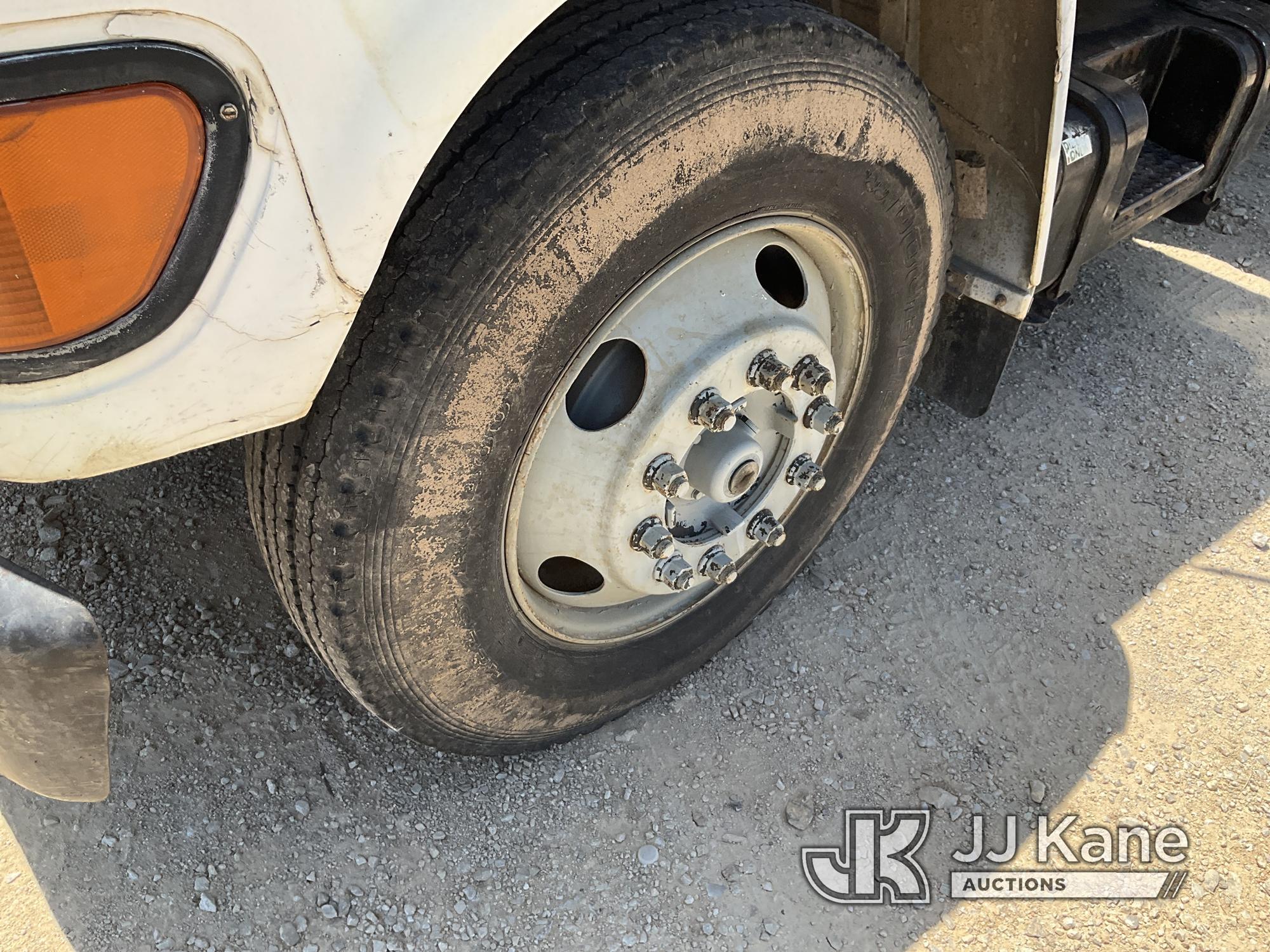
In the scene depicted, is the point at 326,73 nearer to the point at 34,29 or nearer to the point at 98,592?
the point at 34,29

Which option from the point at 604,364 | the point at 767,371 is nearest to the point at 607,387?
the point at 604,364

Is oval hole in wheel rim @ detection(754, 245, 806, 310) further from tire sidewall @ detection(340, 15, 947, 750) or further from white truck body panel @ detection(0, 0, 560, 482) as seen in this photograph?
white truck body panel @ detection(0, 0, 560, 482)

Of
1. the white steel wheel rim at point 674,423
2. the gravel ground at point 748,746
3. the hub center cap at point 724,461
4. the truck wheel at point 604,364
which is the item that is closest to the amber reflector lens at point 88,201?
the truck wheel at point 604,364

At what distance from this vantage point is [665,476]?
157 centimetres

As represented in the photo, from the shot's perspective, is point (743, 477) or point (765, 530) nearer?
point (743, 477)

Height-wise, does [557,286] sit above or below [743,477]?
above

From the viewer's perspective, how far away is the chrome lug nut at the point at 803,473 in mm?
1845

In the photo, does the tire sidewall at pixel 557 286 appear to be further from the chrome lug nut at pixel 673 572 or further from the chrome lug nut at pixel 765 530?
the chrome lug nut at pixel 765 530

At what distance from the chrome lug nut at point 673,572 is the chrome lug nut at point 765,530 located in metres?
0.20

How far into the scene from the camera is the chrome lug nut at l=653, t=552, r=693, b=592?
1686 millimetres

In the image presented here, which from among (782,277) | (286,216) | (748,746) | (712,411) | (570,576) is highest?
(286,216)

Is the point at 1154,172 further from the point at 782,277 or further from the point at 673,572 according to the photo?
the point at 673,572

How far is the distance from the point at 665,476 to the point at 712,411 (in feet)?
0.43

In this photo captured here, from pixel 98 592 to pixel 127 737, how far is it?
37 centimetres
